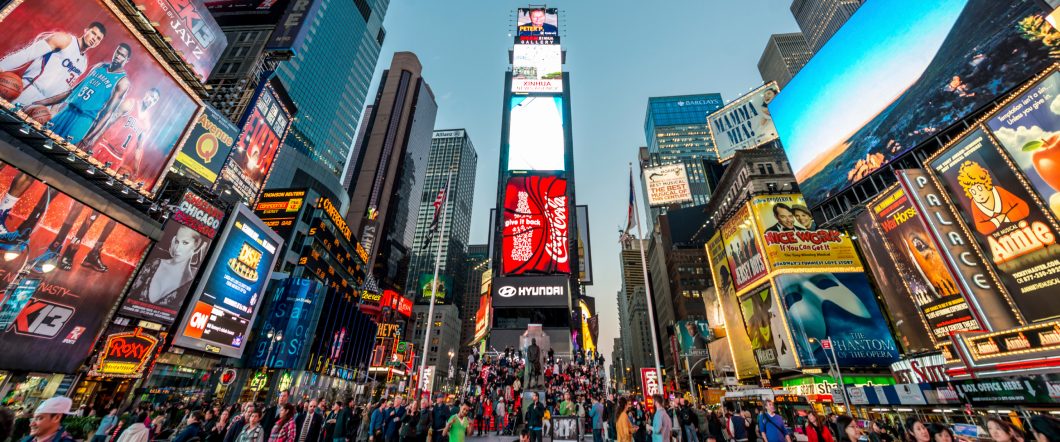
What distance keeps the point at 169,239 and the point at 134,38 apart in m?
13.2

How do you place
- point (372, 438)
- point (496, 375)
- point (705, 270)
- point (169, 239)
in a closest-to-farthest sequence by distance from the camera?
point (372, 438) → point (496, 375) → point (169, 239) → point (705, 270)

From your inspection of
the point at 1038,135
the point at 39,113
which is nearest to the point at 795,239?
the point at 1038,135

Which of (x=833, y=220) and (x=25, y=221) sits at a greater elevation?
(x=833, y=220)

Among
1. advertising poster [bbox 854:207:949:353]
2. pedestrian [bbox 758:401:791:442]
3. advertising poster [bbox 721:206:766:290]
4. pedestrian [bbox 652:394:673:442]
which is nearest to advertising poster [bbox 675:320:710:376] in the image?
advertising poster [bbox 721:206:766:290]

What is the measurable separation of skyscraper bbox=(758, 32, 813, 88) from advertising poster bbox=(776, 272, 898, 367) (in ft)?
312

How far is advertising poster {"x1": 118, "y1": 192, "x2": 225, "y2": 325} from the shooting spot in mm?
24906

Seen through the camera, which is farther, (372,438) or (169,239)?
(169,239)

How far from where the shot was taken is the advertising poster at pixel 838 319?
33.2 meters

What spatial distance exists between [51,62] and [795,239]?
184 ft

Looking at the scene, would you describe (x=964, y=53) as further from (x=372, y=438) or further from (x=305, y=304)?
(x=305, y=304)

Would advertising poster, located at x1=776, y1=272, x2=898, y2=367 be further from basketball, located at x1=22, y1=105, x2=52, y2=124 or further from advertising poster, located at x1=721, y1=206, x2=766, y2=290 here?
basketball, located at x1=22, y1=105, x2=52, y2=124

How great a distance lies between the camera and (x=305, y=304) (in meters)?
49.1

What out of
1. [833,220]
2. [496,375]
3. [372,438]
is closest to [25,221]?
[372,438]

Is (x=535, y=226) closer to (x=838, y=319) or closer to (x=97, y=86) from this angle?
(x=838, y=319)
